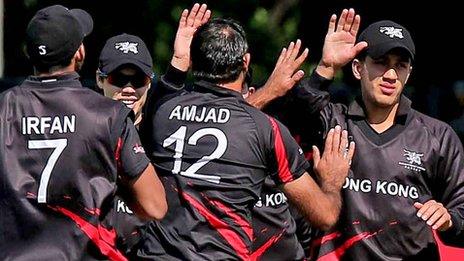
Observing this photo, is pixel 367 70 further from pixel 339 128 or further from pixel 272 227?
pixel 272 227

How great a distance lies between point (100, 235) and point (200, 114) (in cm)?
78

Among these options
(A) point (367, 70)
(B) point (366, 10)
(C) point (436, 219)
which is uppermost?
(A) point (367, 70)

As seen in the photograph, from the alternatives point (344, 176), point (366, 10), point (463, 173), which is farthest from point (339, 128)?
point (366, 10)

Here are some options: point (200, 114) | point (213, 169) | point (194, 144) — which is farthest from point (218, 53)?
point (213, 169)

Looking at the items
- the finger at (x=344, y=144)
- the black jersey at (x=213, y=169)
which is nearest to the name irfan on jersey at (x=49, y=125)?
the black jersey at (x=213, y=169)

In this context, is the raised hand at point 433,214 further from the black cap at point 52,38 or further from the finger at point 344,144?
the black cap at point 52,38

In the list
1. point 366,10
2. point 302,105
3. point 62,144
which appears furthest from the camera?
point 366,10

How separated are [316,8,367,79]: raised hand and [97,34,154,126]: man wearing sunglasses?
99cm

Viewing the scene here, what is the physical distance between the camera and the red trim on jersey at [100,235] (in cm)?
668

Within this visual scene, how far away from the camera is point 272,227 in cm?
848

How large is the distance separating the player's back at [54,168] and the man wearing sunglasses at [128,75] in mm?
1369

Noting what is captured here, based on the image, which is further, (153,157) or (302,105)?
(302,105)

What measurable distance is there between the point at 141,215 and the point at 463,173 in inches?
78.4

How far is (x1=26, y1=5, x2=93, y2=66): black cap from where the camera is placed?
671 centimetres
